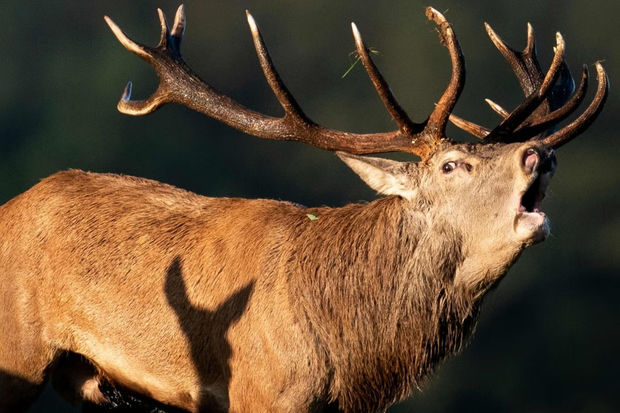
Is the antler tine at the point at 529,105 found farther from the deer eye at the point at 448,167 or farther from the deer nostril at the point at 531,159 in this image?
the deer nostril at the point at 531,159

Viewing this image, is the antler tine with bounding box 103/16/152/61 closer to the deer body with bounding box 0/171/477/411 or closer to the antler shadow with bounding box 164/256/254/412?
the deer body with bounding box 0/171/477/411

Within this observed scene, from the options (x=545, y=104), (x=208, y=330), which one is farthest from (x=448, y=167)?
(x=208, y=330)

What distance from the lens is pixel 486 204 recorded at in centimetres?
415

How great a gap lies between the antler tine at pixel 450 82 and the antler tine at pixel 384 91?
69 millimetres

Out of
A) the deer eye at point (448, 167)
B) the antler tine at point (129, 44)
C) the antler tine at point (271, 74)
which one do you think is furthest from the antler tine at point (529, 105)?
the antler tine at point (129, 44)

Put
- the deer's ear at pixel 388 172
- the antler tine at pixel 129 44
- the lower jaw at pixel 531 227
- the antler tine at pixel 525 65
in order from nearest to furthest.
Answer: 1. the lower jaw at pixel 531 227
2. the deer's ear at pixel 388 172
3. the antler tine at pixel 129 44
4. the antler tine at pixel 525 65

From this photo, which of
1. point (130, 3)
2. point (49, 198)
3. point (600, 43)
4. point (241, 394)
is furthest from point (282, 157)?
point (241, 394)

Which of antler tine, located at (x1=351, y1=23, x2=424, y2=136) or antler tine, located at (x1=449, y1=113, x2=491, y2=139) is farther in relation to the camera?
antler tine, located at (x1=449, y1=113, x2=491, y2=139)

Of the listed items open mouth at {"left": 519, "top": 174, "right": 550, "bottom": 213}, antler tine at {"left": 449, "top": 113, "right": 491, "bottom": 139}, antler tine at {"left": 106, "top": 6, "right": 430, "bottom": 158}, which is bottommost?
antler tine at {"left": 106, "top": 6, "right": 430, "bottom": 158}

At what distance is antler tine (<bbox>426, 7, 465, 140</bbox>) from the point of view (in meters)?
4.30

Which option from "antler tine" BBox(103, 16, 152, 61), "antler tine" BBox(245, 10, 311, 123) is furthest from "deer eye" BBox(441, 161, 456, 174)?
"antler tine" BBox(103, 16, 152, 61)

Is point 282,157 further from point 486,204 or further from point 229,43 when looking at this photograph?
point 486,204

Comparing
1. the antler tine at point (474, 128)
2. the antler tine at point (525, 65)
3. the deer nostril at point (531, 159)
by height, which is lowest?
A: the antler tine at point (474, 128)

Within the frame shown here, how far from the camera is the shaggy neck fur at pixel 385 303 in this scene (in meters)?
4.30
